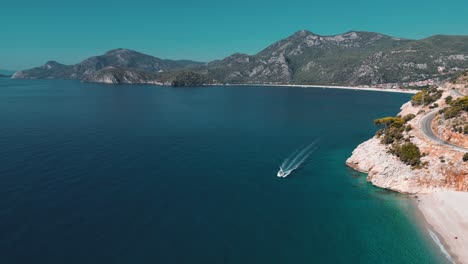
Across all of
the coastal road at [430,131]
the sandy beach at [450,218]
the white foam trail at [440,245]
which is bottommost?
the white foam trail at [440,245]

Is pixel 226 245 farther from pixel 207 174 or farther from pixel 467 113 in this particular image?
pixel 467 113

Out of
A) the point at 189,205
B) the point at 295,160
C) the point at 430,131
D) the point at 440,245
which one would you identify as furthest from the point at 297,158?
the point at 440,245

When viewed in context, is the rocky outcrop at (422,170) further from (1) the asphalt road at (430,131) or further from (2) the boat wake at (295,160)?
(2) the boat wake at (295,160)

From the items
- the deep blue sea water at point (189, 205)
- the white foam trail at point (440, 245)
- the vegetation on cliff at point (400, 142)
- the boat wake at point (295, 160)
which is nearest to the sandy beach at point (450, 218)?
the white foam trail at point (440, 245)

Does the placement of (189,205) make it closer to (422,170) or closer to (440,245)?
(440,245)

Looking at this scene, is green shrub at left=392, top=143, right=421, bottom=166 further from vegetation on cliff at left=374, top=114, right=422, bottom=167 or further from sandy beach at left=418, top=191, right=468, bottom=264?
sandy beach at left=418, top=191, right=468, bottom=264

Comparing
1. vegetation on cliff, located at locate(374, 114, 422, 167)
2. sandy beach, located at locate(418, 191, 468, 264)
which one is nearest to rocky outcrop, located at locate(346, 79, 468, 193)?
vegetation on cliff, located at locate(374, 114, 422, 167)

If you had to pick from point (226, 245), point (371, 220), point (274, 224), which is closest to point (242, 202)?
point (274, 224)
